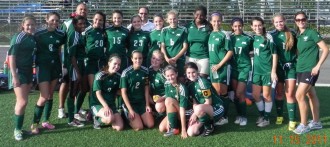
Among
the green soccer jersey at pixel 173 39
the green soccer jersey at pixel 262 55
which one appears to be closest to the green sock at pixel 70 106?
the green soccer jersey at pixel 173 39

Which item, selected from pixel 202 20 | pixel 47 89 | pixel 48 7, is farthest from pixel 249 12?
pixel 47 89

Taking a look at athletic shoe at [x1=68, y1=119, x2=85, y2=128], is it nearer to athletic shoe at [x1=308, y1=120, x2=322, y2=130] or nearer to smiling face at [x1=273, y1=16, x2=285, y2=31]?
smiling face at [x1=273, y1=16, x2=285, y2=31]

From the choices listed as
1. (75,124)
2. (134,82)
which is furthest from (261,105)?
(75,124)

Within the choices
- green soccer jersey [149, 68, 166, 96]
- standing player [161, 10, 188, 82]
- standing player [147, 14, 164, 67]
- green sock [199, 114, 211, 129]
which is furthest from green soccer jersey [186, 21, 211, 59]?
green sock [199, 114, 211, 129]

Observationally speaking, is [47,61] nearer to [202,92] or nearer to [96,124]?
[96,124]

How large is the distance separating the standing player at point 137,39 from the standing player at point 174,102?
120 cm

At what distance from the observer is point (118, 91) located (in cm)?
613

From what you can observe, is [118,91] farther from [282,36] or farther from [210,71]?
[282,36]

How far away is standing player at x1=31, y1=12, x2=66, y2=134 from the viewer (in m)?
5.69

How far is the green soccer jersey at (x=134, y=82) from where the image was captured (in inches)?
233

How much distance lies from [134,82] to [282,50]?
2.34m

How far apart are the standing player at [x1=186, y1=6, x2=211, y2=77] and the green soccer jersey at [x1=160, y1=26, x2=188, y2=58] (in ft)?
0.40

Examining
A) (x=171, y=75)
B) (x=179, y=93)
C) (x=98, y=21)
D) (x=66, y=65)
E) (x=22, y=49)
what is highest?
(x=98, y=21)

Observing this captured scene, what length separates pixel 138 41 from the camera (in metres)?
6.61
